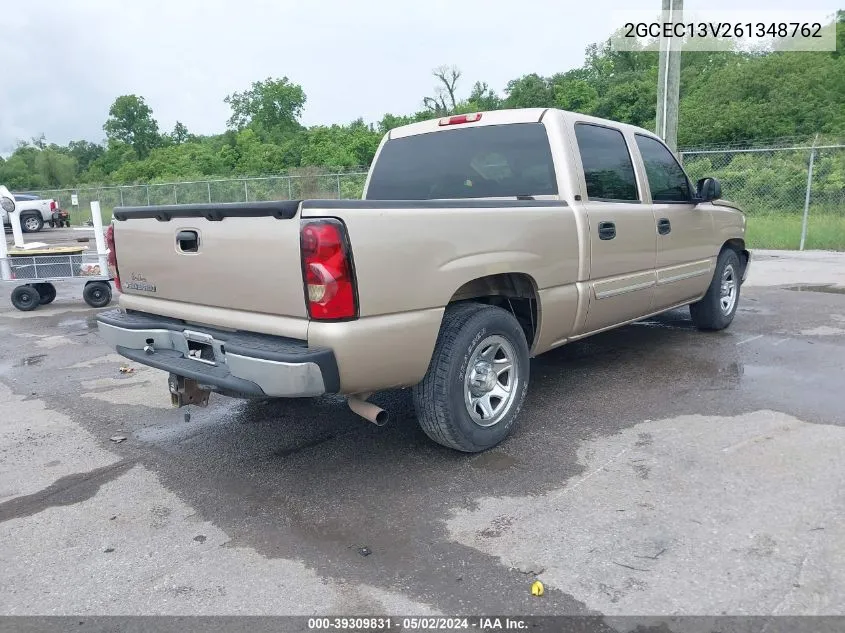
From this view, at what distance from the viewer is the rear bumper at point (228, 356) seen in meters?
2.94

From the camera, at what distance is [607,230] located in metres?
4.55

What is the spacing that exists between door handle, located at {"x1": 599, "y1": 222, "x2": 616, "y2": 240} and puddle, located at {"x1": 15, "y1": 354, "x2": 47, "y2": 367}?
539 cm

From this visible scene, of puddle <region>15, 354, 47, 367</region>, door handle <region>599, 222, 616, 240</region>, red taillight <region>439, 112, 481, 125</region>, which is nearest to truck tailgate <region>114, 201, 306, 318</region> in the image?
red taillight <region>439, 112, 481, 125</region>

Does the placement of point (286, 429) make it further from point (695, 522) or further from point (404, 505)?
point (695, 522)

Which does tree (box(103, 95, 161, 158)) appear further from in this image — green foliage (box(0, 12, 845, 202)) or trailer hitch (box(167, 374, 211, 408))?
trailer hitch (box(167, 374, 211, 408))

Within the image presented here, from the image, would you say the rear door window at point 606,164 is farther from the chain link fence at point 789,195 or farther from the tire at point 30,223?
the tire at point 30,223

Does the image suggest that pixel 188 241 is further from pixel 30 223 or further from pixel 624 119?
pixel 624 119

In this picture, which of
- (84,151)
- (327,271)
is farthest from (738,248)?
(84,151)

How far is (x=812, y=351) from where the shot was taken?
5848 mm

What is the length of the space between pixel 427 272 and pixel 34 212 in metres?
28.9

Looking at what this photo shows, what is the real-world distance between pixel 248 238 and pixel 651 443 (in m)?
2.56

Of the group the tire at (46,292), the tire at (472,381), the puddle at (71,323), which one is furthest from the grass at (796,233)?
the tire at (46,292)

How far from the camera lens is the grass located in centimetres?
1398

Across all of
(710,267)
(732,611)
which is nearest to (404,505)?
(732,611)
